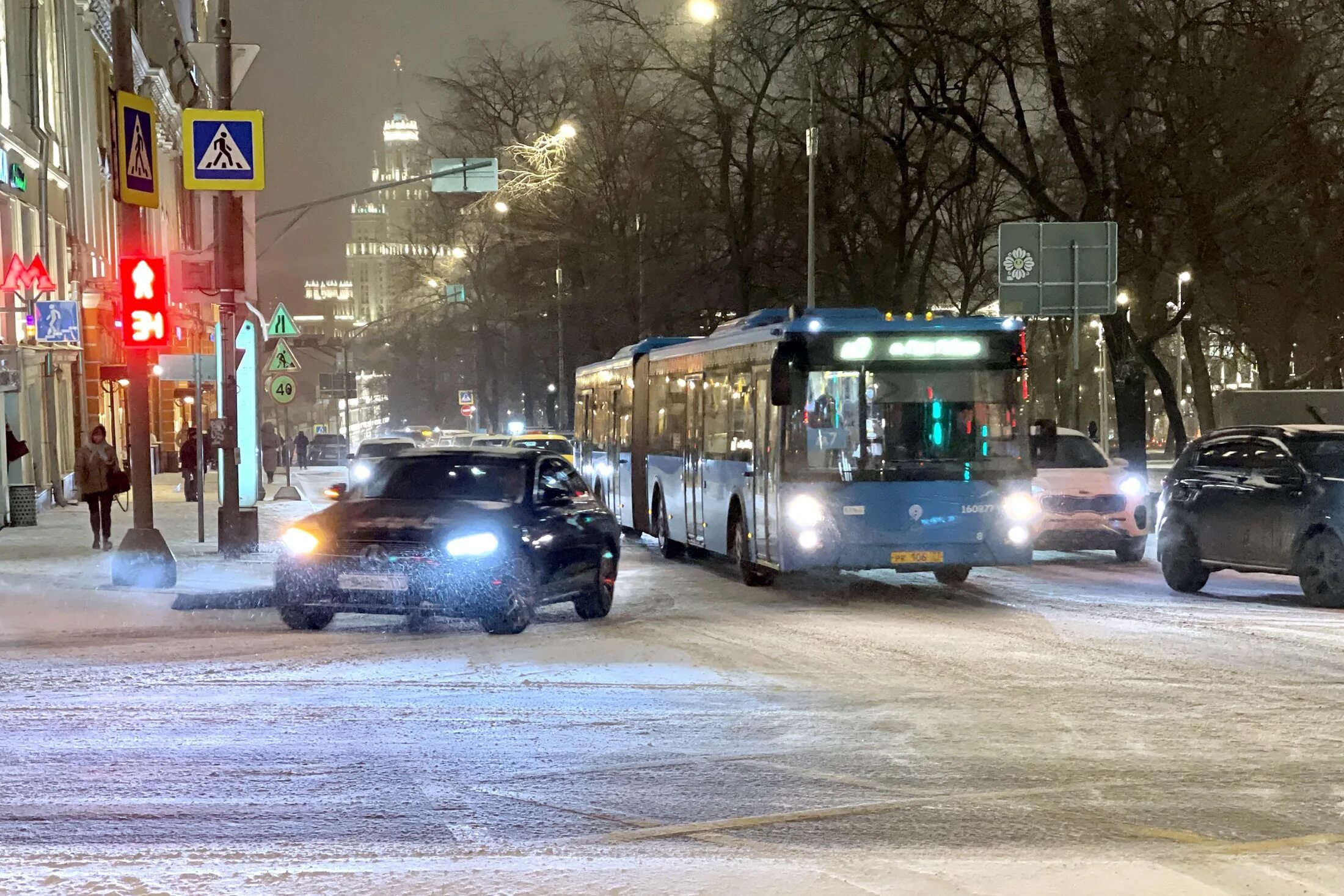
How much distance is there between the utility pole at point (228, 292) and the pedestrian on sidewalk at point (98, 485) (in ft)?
9.38

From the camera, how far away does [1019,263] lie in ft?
82.9

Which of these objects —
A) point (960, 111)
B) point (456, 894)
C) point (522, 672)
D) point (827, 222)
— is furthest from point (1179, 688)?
point (827, 222)

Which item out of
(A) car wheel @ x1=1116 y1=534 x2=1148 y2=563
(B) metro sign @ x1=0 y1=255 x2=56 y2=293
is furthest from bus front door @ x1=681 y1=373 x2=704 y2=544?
(B) metro sign @ x1=0 y1=255 x2=56 y2=293

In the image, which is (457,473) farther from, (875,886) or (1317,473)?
(875,886)

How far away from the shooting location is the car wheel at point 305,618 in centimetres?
1423

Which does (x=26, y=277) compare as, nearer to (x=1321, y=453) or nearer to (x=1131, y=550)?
(x=1131, y=550)

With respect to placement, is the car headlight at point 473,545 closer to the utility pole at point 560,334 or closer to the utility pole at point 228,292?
the utility pole at point 228,292

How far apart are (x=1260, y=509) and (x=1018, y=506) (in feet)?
7.62

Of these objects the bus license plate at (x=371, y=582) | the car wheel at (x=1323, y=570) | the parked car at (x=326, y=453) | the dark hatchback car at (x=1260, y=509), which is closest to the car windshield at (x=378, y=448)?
the dark hatchback car at (x=1260, y=509)

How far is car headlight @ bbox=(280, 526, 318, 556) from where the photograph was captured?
13781mm

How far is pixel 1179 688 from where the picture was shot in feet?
35.7

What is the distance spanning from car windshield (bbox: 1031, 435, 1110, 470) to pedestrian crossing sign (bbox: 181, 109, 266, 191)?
10.6 m

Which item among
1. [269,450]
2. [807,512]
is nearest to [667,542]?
[807,512]

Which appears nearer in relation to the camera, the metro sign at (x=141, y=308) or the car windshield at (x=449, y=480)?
the car windshield at (x=449, y=480)
